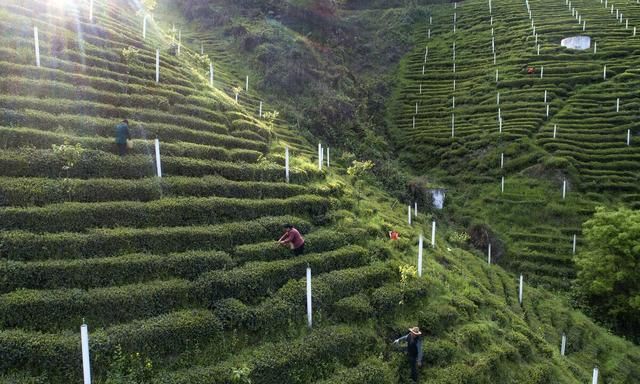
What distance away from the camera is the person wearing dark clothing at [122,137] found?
516 inches

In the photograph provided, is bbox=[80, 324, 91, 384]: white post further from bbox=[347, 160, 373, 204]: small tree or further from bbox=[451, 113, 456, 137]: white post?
bbox=[451, 113, 456, 137]: white post

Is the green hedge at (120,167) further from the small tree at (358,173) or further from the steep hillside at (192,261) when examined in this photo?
the small tree at (358,173)

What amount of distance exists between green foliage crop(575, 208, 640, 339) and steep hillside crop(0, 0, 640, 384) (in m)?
1.46

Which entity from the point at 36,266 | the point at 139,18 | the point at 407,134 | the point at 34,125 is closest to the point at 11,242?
the point at 36,266

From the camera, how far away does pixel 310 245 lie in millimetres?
13398

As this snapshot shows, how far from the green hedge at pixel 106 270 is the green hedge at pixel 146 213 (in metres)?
1.21

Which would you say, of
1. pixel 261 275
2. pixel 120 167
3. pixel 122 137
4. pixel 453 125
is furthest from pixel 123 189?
pixel 453 125

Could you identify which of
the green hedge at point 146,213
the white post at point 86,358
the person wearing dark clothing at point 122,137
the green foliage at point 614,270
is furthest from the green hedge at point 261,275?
the green foliage at point 614,270

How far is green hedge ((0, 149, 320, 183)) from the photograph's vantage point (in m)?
11.2

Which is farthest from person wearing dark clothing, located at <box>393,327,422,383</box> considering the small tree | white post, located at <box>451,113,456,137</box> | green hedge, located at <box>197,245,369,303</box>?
white post, located at <box>451,113,456,137</box>

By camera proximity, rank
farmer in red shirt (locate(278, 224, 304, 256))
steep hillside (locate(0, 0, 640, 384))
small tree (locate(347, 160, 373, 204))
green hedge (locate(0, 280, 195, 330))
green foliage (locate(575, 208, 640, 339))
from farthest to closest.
A: 1. small tree (locate(347, 160, 373, 204))
2. green foliage (locate(575, 208, 640, 339))
3. farmer in red shirt (locate(278, 224, 304, 256))
4. steep hillside (locate(0, 0, 640, 384))
5. green hedge (locate(0, 280, 195, 330))

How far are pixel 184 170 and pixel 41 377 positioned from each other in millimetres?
7330

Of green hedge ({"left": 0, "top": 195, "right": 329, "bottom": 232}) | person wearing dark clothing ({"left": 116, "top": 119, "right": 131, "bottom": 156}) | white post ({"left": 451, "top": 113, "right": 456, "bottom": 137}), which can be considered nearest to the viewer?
green hedge ({"left": 0, "top": 195, "right": 329, "bottom": 232})

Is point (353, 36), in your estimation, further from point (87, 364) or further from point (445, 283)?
point (87, 364)
